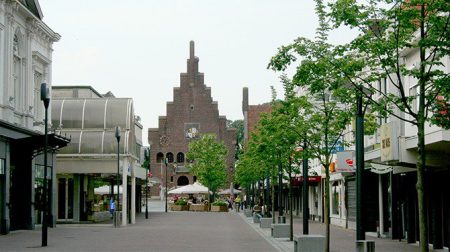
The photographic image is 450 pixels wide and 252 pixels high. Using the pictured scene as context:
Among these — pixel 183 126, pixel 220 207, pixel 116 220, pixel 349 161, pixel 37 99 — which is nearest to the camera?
pixel 349 161

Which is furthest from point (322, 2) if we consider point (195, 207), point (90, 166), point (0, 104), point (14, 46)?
point (195, 207)

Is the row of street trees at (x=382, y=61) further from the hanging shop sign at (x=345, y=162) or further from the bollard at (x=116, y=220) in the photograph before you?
the bollard at (x=116, y=220)

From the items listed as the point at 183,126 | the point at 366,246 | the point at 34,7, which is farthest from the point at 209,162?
the point at 366,246

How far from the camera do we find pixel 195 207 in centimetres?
8869

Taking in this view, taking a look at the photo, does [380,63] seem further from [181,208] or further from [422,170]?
[181,208]

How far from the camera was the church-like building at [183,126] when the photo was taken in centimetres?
13162

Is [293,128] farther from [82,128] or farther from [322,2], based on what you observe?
[82,128]

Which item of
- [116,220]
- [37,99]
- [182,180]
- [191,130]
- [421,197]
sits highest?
[191,130]

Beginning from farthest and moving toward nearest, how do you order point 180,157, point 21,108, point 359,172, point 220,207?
point 180,157, point 220,207, point 21,108, point 359,172

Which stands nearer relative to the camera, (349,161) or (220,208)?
(349,161)

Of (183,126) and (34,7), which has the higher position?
(183,126)

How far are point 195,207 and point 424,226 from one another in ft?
→ 248

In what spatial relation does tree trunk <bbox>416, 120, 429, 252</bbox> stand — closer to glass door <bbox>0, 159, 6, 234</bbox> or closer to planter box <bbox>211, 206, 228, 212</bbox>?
glass door <bbox>0, 159, 6, 234</bbox>

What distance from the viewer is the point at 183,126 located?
132375 mm
